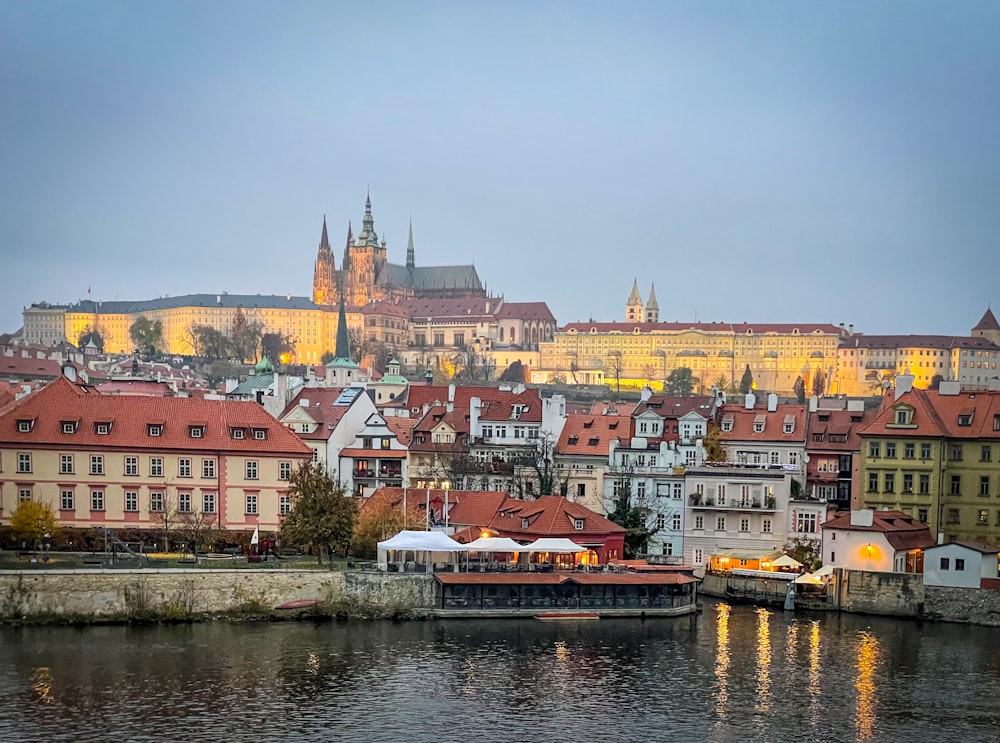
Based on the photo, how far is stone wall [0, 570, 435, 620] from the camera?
5028 cm

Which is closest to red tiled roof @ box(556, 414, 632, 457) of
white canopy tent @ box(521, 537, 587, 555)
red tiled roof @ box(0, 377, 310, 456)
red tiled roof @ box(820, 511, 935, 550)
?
red tiled roof @ box(820, 511, 935, 550)

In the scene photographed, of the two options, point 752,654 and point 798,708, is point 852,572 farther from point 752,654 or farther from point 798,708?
point 798,708

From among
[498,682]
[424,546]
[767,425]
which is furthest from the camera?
[767,425]

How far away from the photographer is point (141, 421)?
64625mm

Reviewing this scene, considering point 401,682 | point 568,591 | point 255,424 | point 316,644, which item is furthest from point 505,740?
point 255,424

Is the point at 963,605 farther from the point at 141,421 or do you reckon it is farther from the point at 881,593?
the point at 141,421

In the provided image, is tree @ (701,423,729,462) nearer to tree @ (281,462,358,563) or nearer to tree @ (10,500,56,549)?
tree @ (281,462,358,563)

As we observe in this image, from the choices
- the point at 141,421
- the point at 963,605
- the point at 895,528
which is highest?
the point at 141,421

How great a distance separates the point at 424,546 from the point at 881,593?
1931 centimetres

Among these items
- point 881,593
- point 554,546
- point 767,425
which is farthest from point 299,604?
point 767,425

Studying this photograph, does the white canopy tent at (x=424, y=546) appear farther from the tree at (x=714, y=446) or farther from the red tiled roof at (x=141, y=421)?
the tree at (x=714, y=446)

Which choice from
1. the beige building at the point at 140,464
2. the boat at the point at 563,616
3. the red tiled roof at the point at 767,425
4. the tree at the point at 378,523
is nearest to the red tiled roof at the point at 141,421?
the beige building at the point at 140,464

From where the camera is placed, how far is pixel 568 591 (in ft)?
→ 181

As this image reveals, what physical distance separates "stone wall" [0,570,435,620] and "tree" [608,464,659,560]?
1344 centimetres
